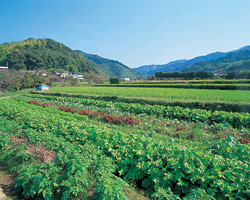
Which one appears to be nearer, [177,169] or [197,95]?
[177,169]

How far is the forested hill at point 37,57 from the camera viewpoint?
8003cm

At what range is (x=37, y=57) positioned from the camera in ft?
282

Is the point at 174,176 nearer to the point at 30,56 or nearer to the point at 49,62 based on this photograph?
the point at 30,56

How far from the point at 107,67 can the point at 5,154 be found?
7674 inches

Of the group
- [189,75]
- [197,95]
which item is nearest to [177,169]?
[197,95]

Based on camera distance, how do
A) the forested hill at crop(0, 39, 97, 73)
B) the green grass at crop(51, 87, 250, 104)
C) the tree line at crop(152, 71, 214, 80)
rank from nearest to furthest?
the green grass at crop(51, 87, 250, 104) < the tree line at crop(152, 71, 214, 80) < the forested hill at crop(0, 39, 97, 73)

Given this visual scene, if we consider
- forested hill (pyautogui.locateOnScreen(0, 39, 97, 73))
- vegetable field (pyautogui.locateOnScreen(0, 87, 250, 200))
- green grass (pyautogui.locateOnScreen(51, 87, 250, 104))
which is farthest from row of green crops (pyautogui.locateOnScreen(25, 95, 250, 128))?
forested hill (pyautogui.locateOnScreen(0, 39, 97, 73))

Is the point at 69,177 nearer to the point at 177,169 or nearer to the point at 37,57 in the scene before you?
the point at 177,169

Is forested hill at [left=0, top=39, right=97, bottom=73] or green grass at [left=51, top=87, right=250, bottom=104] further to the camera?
forested hill at [left=0, top=39, right=97, bottom=73]

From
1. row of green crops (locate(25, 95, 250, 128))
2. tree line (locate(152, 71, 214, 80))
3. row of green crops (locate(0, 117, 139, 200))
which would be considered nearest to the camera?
row of green crops (locate(0, 117, 139, 200))

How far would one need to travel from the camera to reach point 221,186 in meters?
2.67

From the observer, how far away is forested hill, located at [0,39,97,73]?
80.0 metres

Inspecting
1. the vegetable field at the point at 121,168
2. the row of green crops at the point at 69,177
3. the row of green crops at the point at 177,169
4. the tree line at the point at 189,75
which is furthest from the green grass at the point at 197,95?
the tree line at the point at 189,75

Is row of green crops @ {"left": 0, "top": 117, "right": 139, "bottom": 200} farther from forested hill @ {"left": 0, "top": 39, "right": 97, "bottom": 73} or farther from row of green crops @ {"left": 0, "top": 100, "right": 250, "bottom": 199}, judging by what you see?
forested hill @ {"left": 0, "top": 39, "right": 97, "bottom": 73}
